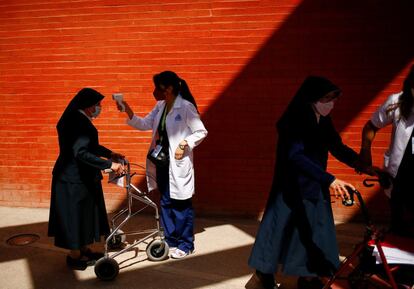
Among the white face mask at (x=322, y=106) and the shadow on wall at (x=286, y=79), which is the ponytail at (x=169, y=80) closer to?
the shadow on wall at (x=286, y=79)

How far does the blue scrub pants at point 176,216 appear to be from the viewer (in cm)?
473

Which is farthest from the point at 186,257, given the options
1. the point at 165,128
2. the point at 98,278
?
the point at 165,128

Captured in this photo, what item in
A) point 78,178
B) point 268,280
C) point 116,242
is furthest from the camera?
point 116,242

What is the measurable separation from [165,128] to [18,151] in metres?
2.91

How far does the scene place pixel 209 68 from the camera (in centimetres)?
573

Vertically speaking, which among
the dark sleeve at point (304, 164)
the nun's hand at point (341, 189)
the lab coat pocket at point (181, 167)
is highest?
the dark sleeve at point (304, 164)

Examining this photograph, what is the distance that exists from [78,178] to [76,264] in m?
0.89

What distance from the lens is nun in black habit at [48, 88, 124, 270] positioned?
4191mm

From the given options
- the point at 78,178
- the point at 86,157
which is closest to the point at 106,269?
the point at 78,178

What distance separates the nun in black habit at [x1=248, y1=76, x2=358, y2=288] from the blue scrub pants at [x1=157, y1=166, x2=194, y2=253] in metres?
1.19

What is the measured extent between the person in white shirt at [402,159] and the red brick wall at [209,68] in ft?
6.53

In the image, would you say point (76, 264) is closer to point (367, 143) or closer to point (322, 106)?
point (322, 106)

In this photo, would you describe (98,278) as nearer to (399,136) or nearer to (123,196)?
(123,196)

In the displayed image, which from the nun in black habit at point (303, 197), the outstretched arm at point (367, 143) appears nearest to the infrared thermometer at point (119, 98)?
the nun in black habit at point (303, 197)
